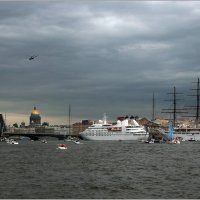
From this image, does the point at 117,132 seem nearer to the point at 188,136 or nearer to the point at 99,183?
the point at 188,136

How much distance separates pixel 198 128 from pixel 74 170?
141214 millimetres

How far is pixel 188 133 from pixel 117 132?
2662 centimetres

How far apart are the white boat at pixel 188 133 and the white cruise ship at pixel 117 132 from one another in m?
11.7

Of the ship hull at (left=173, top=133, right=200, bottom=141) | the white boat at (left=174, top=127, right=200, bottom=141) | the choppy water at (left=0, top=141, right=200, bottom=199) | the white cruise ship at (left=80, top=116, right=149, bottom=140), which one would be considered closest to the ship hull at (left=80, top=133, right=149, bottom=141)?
the white cruise ship at (left=80, top=116, right=149, bottom=140)

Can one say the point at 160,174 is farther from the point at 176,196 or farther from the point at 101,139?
the point at 101,139

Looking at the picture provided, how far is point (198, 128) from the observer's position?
184 metres

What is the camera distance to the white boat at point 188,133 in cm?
17938

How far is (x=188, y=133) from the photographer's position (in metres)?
182

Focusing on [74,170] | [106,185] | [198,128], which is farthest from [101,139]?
[106,185]

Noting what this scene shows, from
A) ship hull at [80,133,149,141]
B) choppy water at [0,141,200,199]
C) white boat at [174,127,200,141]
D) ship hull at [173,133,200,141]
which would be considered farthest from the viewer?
ship hull at [80,133,149,141]

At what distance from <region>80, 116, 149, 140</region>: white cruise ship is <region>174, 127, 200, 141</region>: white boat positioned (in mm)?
11689

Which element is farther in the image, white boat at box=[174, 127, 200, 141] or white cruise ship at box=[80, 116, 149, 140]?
white cruise ship at box=[80, 116, 149, 140]

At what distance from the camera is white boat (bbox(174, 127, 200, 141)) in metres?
179

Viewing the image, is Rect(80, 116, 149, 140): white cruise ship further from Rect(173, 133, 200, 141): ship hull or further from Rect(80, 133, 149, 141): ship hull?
Rect(173, 133, 200, 141): ship hull
